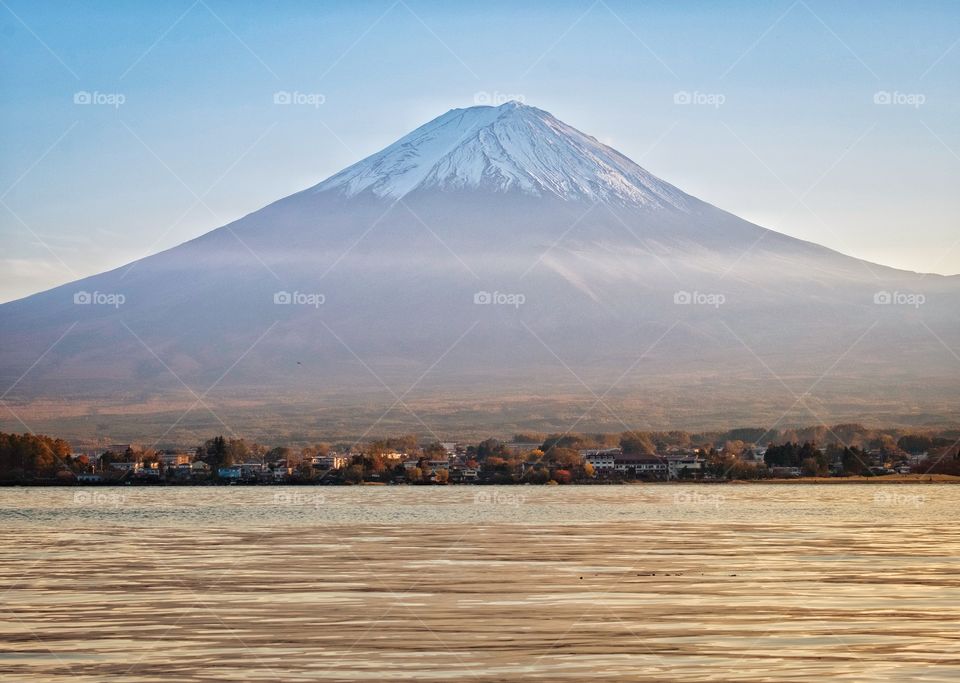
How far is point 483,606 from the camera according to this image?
27328mm

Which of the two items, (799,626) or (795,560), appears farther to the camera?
(795,560)

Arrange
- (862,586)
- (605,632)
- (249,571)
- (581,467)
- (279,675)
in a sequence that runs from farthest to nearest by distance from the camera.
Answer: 1. (581,467)
2. (249,571)
3. (862,586)
4. (605,632)
5. (279,675)

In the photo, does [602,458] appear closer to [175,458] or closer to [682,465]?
[682,465]

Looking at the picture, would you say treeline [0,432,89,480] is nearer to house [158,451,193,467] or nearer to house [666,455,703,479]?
house [158,451,193,467]

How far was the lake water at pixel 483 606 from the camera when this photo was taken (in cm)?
2150

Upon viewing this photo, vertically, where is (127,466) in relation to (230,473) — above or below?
above

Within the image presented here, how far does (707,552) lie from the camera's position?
4031 centimetres

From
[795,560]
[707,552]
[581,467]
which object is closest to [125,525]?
[707,552]

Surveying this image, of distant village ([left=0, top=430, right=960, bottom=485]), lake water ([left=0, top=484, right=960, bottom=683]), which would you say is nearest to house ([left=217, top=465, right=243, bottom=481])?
distant village ([left=0, top=430, right=960, bottom=485])

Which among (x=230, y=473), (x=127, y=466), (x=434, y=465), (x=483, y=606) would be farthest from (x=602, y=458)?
(x=483, y=606)

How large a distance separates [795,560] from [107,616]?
17.6m

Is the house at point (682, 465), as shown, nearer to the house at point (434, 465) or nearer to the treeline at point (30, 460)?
the house at point (434, 465)

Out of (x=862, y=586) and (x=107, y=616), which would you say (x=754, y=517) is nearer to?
(x=862, y=586)

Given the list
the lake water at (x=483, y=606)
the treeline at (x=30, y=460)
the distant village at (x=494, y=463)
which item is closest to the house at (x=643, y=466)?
the distant village at (x=494, y=463)
